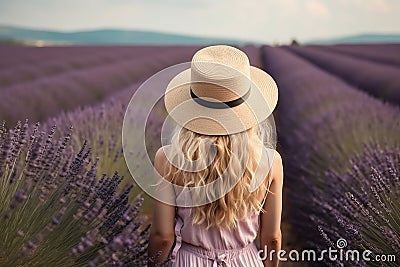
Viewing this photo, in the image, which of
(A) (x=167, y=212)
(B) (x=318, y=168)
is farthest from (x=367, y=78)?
(A) (x=167, y=212)

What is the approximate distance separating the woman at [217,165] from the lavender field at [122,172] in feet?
0.44

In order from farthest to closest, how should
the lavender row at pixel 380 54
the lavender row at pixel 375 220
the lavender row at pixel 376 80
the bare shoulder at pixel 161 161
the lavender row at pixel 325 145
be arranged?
the lavender row at pixel 380 54
the lavender row at pixel 376 80
the lavender row at pixel 325 145
the lavender row at pixel 375 220
the bare shoulder at pixel 161 161

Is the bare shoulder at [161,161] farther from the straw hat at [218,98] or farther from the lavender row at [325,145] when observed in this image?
the lavender row at [325,145]

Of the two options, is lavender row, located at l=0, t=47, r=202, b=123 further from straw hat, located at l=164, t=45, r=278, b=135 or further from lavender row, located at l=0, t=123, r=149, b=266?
straw hat, located at l=164, t=45, r=278, b=135

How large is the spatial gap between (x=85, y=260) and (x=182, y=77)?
618 mm

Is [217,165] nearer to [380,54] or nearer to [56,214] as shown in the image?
[56,214]

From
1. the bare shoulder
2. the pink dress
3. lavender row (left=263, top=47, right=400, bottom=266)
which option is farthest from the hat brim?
lavender row (left=263, top=47, right=400, bottom=266)

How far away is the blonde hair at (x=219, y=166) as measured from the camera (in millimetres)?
1831

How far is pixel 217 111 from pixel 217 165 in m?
0.15

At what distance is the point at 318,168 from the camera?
430 centimetres

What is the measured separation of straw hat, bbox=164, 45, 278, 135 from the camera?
6.05 feet

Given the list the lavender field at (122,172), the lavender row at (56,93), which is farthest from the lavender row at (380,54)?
the lavender row at (56,93)

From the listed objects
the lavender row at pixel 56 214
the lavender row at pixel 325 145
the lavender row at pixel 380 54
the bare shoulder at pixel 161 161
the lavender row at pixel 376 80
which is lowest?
the lavender row at pixel 380 54

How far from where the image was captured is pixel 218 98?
1878 mm
